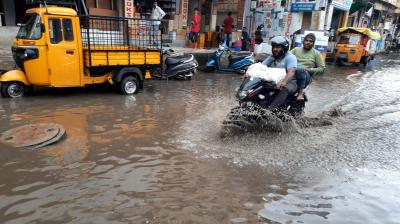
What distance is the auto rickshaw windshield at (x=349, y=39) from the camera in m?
19.3

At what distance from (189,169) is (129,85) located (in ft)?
16.9

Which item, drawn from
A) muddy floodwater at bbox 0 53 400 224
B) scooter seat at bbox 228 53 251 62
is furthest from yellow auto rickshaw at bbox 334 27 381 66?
muddy floodwater at bbox 0 53 400 224

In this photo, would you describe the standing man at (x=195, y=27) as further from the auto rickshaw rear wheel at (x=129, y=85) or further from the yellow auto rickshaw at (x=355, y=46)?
the auto rickshaw rear wheel at (x=129, y=85)

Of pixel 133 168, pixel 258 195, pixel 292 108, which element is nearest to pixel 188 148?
pixel 133 168

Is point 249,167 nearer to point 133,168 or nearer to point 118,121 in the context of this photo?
point 133,168

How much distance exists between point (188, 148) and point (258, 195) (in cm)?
169

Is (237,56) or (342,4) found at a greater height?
(342,4)

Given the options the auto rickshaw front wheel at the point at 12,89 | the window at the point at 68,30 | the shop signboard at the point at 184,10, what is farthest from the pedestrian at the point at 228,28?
the auto rickshaw front wheel at the point at 12,89

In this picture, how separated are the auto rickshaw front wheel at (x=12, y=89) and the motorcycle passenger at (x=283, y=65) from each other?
5.98 meters

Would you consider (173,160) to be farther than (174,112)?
No

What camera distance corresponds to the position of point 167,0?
1781 centimetres

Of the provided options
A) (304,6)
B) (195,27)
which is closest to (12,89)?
(195,27)

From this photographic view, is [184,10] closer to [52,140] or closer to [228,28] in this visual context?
[228,28]

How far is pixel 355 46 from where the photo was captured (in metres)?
18.8
